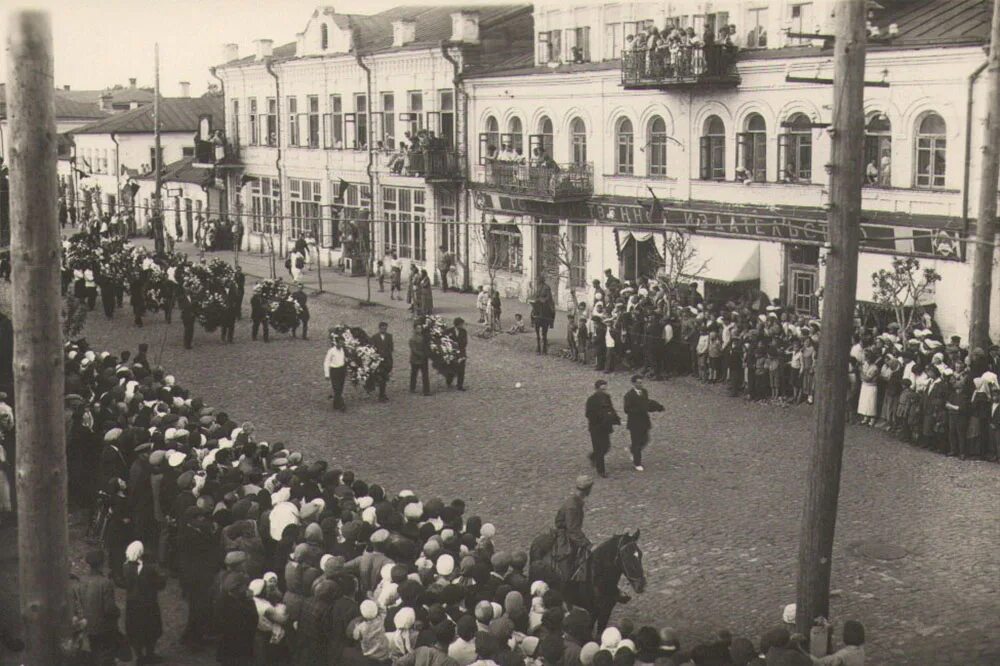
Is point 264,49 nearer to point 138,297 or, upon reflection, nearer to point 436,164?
point 436,164

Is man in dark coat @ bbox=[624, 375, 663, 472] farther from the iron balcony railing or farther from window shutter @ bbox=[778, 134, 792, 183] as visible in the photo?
the iron balcony railing

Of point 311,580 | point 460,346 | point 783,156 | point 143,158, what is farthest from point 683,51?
point 143,158

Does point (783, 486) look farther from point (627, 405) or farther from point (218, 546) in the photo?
point (218, 546)

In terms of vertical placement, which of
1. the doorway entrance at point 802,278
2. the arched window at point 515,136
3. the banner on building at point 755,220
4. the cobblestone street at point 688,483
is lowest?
the cobblestone street at point 688,483

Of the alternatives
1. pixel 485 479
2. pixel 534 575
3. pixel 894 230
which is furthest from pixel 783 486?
pixel 894 230

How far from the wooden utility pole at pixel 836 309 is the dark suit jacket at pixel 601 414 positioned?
6.65 m

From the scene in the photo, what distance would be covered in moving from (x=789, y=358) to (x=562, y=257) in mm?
13056

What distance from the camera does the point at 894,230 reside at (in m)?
26.7

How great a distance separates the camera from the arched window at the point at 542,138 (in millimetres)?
36312

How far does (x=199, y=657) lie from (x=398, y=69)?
31860 millimetres

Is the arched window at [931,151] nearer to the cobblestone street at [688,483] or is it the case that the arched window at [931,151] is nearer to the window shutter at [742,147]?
the window shutter at [742,147]

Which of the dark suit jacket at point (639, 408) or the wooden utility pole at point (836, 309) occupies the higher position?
the wooden utility pole at point (836, 309)

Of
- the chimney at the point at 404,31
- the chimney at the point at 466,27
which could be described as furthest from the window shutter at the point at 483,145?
the chimney at the point at 404,31

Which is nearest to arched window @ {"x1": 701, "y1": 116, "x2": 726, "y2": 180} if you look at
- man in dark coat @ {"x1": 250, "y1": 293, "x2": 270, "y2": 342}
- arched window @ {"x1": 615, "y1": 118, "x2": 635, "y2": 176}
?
arched window @ {"x1": 615, "y1": 118, "x2": 635, "y2": 176}
